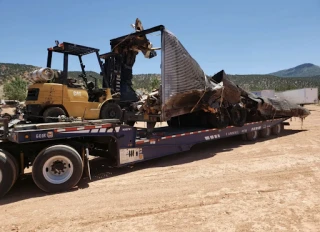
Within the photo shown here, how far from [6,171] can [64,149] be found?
3.22 feet

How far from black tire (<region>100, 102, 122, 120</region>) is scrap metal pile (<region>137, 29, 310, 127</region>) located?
1220 mm

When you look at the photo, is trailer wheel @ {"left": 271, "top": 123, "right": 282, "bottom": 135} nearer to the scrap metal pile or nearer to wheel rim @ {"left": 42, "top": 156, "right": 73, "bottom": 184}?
the scrap metal pile

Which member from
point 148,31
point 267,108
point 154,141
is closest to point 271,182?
point 154,141

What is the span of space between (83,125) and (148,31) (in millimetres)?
3494

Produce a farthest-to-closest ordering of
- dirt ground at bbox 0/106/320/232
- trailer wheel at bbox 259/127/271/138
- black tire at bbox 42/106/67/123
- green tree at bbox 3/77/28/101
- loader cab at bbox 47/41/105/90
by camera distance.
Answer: green tree at bbox 3/77/28/101
trailer wheel at bbox 259/127/271/138
loader cab at bbox 47/41/105/90
black tire at bbox 42/106/67/123
dirt ground at bbox 0/106/320/232

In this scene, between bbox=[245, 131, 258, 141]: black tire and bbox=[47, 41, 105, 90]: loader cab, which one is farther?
bbox=[245, 131, 258, 141]: black tire

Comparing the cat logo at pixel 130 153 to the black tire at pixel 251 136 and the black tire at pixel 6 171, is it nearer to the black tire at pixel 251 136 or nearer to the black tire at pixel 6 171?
the black tire at pixel 6 171

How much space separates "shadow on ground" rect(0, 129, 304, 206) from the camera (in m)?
5.04

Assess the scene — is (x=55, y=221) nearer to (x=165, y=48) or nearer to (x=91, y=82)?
(x=165, y=48)

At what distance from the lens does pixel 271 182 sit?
17.9 ft

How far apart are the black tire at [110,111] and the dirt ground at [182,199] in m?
2.27

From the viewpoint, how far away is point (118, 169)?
6.70 m

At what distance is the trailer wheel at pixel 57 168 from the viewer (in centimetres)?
491

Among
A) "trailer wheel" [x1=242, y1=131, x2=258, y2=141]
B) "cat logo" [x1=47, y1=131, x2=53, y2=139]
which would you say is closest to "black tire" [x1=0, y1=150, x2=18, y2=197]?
"cat logo" [x1=47, y1=131, x2=53, y2=139]
